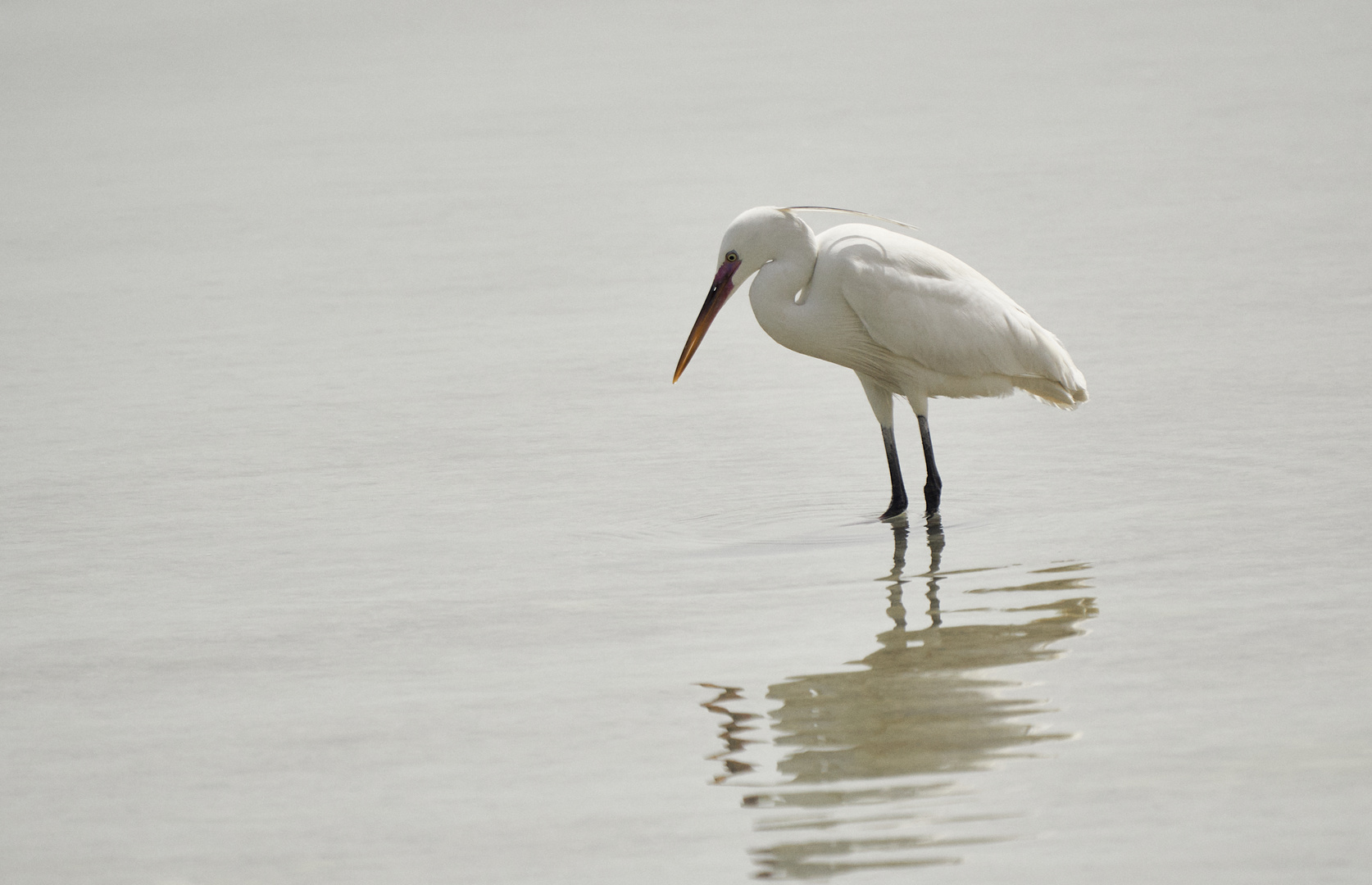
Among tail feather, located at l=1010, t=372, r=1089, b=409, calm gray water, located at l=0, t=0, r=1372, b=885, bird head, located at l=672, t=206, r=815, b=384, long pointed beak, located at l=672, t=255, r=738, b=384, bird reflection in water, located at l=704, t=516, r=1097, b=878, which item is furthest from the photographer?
tail feather, located at l=1010, t=372, r=1089, b=409

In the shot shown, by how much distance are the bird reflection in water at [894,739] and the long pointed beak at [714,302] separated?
4.66 ft

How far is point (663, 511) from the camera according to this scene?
584 cm

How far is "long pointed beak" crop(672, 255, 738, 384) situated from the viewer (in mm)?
5793

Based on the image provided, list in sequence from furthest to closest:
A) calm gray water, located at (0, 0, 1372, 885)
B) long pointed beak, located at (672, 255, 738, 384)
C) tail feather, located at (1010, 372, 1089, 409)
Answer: tail feather, located at (1010, 372, 1089, 409)
long pointed beak, located at (672, 255, 738, 384)
calm gray water, located at (0, 0, 1372, 885)

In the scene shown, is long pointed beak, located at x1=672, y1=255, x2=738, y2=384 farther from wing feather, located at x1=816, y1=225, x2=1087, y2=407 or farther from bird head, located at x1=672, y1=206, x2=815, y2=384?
wing feather, located at x1=816, y1=225, x2=1087, y2=407

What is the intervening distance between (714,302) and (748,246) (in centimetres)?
24

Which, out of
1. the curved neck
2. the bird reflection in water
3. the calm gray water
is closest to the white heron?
the curved neck

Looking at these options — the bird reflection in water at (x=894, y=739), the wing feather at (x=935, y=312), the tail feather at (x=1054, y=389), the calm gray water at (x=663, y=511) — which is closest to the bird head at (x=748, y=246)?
the wing feather at (x=935, y=312)

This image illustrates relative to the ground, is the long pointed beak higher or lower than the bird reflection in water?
higher

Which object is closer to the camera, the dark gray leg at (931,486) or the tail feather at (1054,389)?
→ the dark gray leg at (931,486)

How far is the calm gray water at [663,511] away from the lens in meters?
3.45

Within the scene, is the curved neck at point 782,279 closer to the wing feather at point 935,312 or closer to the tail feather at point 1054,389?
the wing feather at point 935,312

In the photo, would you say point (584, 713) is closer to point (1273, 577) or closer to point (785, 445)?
point (1273, 577)

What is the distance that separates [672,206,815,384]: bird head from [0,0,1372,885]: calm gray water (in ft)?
2.24
